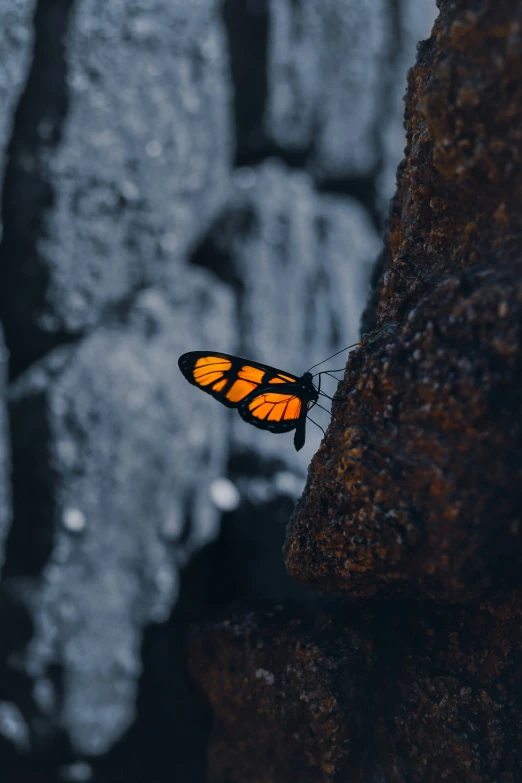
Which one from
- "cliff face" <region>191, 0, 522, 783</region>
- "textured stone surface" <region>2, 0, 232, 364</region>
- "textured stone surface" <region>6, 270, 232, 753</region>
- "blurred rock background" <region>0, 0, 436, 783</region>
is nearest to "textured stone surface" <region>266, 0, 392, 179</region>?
"blurred rock background" <region>0, 0, 436, 783</region>

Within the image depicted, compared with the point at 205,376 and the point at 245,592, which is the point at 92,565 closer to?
the point at 245,592

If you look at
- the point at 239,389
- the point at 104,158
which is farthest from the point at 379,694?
the point at 104,158

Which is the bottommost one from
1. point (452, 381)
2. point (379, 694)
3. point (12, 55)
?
point (379, 694)

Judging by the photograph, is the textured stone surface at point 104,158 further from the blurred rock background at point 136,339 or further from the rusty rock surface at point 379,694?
the rusty rock surface at point 379,694

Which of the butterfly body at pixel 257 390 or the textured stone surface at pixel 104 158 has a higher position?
the textured stone surface at pixel 104 158

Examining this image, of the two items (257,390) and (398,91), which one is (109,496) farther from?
(398,91)

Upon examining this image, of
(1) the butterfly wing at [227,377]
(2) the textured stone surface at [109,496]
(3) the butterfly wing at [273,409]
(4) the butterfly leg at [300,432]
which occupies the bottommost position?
(2) the textured stone surface at [109,496]

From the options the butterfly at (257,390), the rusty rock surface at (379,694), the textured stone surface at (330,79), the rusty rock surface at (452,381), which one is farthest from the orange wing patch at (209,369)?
the textured stone surface at (330,79)

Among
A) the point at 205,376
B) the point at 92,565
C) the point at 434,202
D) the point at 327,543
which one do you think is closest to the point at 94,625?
the point at 92,565
